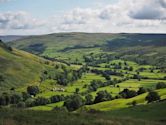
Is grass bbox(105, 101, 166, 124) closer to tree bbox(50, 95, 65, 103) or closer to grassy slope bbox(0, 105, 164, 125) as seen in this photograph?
grassy slope bbox(0, 105, 164, 125)

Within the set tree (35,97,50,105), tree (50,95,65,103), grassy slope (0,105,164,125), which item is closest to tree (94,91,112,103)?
tree (35,97,50,105)

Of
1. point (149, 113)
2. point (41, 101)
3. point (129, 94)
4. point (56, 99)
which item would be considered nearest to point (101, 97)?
point (129, 94)

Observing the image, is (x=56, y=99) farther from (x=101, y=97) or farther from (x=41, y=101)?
(x=101, y=97)

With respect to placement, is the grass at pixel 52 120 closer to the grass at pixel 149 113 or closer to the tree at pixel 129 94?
the grass at pixel 149 113

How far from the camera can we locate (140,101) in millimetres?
122250

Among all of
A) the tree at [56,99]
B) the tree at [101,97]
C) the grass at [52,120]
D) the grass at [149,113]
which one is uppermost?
the grass at [52,120]

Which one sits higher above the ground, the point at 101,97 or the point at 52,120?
the point at 52,120

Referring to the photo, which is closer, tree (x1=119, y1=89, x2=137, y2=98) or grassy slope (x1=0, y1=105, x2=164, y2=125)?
grassy slope (x1=0, y1=105, x2=164, y2=125)

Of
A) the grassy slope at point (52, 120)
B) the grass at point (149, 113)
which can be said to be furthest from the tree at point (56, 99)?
the grassy slope at point (52, 120)

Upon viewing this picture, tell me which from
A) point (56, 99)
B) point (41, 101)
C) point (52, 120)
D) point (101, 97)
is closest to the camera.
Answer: point (52, 120)

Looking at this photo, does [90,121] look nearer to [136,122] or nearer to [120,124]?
[120,124]

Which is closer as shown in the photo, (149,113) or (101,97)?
(149,113)

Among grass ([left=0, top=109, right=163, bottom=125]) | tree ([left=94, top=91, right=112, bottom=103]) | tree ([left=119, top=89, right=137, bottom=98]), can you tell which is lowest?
tree ([left=94, top=91, right=112, bottom=103])

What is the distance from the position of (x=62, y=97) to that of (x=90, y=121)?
168 m
